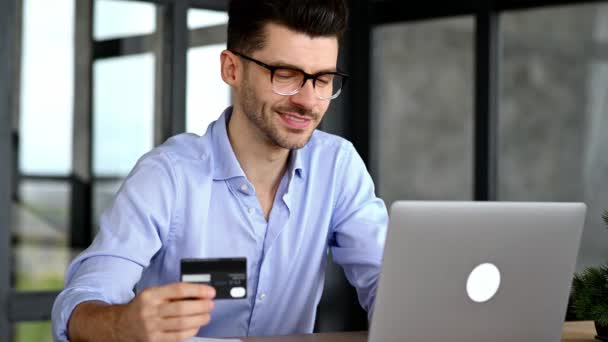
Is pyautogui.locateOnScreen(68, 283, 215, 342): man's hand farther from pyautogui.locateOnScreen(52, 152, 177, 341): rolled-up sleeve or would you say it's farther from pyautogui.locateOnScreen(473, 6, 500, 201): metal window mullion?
pyautogui.locateOnScreen(473, 6, 500, 201): metal window mullion

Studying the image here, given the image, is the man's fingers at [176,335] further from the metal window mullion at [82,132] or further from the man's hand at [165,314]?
the metal window mullion at [82,132]

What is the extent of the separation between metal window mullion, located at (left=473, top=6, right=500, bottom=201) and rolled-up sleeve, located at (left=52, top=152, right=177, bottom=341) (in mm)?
1977

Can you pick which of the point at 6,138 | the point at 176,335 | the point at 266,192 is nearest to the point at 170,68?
the point at 6,138

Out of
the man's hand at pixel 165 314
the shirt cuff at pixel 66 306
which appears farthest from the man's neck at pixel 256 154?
the man's hand at pixel 165 314

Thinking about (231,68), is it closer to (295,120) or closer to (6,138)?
(295,120)

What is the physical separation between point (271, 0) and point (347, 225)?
22.3 inches

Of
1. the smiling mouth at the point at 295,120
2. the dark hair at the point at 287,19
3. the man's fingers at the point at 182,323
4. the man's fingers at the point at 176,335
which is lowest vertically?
the man's fingers at the point at 176,335

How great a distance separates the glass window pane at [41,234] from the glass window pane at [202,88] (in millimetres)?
608

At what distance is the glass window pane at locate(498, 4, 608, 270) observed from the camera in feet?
24.7

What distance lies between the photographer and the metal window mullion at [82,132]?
346 centimetres

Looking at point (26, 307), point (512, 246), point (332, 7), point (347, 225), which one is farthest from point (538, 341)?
point (26, 307)

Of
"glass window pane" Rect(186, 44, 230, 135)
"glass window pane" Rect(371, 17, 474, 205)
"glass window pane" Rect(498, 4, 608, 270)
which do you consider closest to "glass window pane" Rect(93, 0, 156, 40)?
"glass window pane" Rect(186, 44, 230, 135)

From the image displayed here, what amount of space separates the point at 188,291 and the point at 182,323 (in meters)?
0.06

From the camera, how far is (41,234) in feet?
11.1
